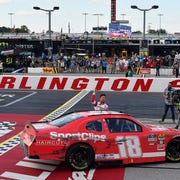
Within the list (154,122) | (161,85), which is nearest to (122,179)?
(154,122)

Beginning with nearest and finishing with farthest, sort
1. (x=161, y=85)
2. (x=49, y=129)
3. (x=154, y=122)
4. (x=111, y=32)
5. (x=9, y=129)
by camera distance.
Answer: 1. (x=49, y=129)
2. (x=9, y=129)
3. (x=154, y=122)
4. (x=161, y=85)
5. (x=111, y=32)

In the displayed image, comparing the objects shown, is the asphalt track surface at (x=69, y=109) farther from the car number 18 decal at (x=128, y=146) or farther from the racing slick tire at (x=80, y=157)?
the car number 18 decal at (x=128, y=146)

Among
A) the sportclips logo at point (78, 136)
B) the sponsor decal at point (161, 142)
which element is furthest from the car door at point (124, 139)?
the sponsor decal at point (161, 142)

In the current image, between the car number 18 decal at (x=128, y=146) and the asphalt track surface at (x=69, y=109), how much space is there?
1.06 ft

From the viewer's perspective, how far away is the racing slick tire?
9711 millimetres

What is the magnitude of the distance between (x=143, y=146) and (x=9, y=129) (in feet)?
21.0

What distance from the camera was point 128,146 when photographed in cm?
1010

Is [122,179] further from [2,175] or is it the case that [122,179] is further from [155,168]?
[2,175]

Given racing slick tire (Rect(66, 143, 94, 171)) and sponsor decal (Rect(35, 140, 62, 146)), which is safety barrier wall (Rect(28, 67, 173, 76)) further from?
sponsor decal (Rect(35, 140, 62, 146))

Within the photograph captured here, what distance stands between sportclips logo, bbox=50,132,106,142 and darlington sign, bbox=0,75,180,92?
Answer: 1637cm

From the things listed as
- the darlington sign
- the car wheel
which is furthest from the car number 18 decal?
the darlington sign

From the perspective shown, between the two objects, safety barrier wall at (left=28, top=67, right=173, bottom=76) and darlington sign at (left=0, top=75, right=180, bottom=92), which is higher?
darlington sign at (left=0, top=75, right=180, bottom=92)

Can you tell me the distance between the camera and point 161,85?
1041 inches

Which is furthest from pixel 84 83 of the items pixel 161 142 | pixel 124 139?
pixel 124 139
